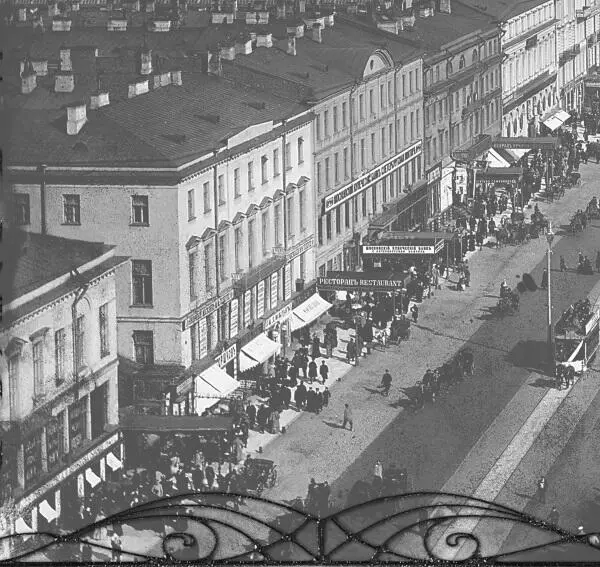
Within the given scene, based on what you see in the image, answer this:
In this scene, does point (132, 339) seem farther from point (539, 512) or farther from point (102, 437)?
point (539, 512)

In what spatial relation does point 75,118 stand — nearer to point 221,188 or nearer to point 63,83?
point 63,83

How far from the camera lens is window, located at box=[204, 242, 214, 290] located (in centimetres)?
2033

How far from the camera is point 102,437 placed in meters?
18.5

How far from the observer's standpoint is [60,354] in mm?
17734

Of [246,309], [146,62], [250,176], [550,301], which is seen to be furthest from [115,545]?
[550,301]

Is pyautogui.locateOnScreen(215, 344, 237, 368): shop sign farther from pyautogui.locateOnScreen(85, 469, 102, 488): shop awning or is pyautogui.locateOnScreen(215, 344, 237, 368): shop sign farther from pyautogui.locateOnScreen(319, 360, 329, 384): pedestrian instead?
pyautogui.locateOnScreen(85, 469, 102, 488): shop awning

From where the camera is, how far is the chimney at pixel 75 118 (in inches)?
788

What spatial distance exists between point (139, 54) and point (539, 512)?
8.69 metres

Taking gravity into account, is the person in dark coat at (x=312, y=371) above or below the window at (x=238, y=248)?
below

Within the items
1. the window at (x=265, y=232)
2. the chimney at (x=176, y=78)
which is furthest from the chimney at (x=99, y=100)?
the chimney at (x=176, y=78)

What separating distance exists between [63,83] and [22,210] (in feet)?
12.7

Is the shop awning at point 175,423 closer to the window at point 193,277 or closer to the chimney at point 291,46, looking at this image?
the window at point 193,277

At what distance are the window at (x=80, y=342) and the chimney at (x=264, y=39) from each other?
12883mm

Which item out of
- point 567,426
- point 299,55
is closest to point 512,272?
point 299,55
